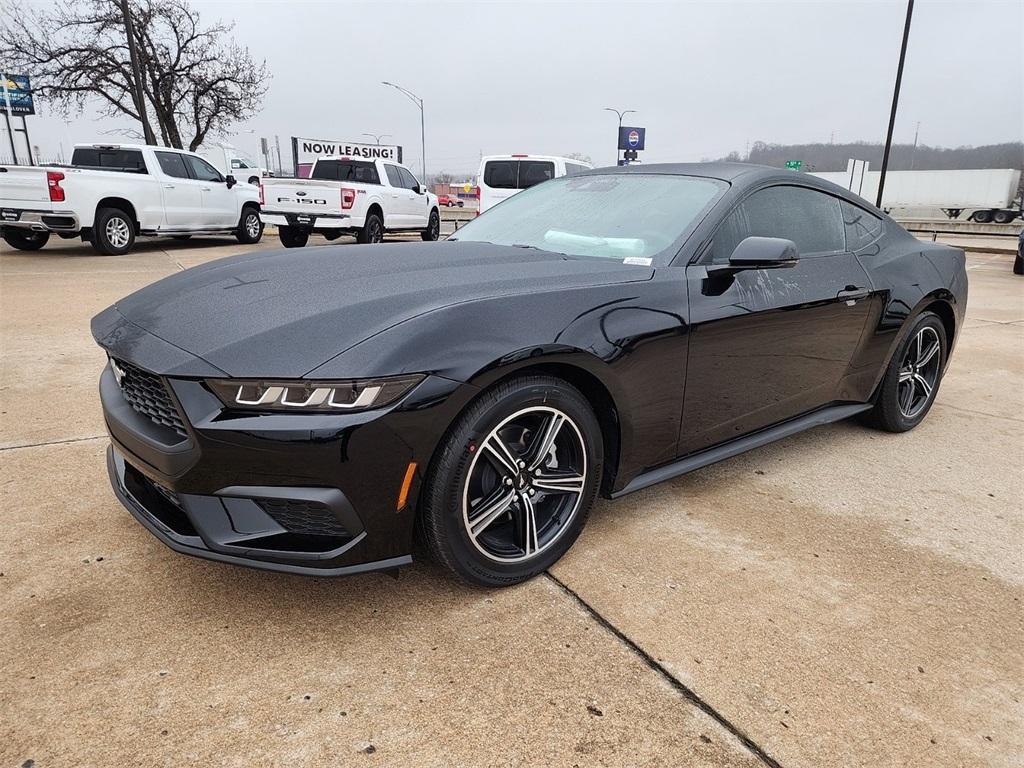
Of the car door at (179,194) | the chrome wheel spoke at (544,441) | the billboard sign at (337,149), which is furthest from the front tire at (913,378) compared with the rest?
the billboard sign at (337,149)

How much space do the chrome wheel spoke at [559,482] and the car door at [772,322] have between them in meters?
0.55

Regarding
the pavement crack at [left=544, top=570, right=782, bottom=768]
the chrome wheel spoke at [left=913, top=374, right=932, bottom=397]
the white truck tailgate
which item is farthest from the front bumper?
the white truck tailgate

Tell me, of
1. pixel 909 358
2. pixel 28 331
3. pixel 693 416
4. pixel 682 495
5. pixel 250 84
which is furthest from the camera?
pixel 250 84

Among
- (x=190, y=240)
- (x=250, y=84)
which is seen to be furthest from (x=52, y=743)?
(x=250, y=84)

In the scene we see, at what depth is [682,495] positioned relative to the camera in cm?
314

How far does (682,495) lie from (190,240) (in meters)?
15.1

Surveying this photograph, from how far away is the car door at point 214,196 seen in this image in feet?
43.5

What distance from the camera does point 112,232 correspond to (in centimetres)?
1166

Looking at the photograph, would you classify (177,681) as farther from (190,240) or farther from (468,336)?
(190,240)

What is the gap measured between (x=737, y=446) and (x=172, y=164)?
12664mm

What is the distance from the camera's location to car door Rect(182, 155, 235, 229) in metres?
13.3

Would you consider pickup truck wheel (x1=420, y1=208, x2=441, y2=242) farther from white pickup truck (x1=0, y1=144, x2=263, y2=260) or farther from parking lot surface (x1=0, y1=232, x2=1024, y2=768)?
parking lot surface (x1=0, y1=232, x2=1024, y2=768)

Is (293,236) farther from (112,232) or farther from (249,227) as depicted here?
(112,232)

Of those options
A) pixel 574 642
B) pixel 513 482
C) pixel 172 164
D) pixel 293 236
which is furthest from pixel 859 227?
pixel 172 164
